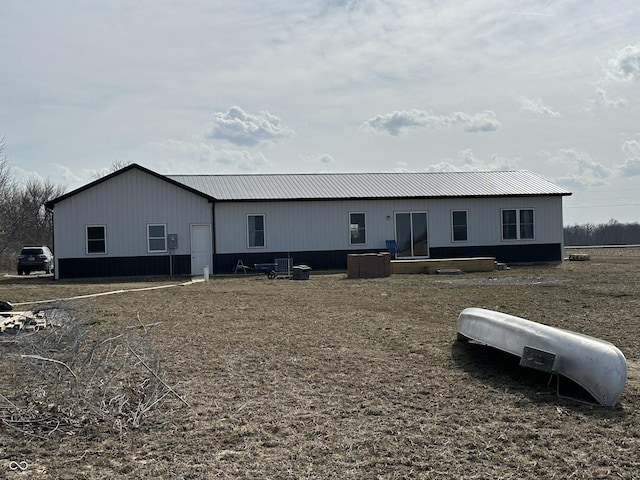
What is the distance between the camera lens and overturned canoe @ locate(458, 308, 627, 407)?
6.17 metres

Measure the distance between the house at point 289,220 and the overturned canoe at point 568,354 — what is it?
18.5 metres

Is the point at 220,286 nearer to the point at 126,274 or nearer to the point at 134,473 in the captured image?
the point at 126,274

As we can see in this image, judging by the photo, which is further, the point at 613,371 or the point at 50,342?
the point at 50,342

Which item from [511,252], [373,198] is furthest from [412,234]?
[511,252]

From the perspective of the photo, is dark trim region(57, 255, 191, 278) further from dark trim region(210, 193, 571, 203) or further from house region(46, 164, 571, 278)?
dark trim region(210, 193, 571, 203)

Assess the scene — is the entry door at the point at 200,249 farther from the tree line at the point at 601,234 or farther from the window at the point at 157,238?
the tree line at the point at 601,234

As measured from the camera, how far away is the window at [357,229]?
88.3 ft

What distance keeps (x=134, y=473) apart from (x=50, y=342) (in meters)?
4.85

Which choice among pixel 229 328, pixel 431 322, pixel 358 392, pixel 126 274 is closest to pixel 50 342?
pixel 229 328

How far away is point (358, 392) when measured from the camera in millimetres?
6758

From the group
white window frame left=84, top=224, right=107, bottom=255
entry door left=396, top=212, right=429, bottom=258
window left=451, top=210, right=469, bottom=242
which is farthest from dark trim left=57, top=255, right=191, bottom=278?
window left=451, top=210, right=469, bottom=242

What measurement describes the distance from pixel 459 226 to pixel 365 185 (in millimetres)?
4279

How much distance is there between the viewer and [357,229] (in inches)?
1063

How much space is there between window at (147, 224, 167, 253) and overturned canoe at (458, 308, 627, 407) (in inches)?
735
